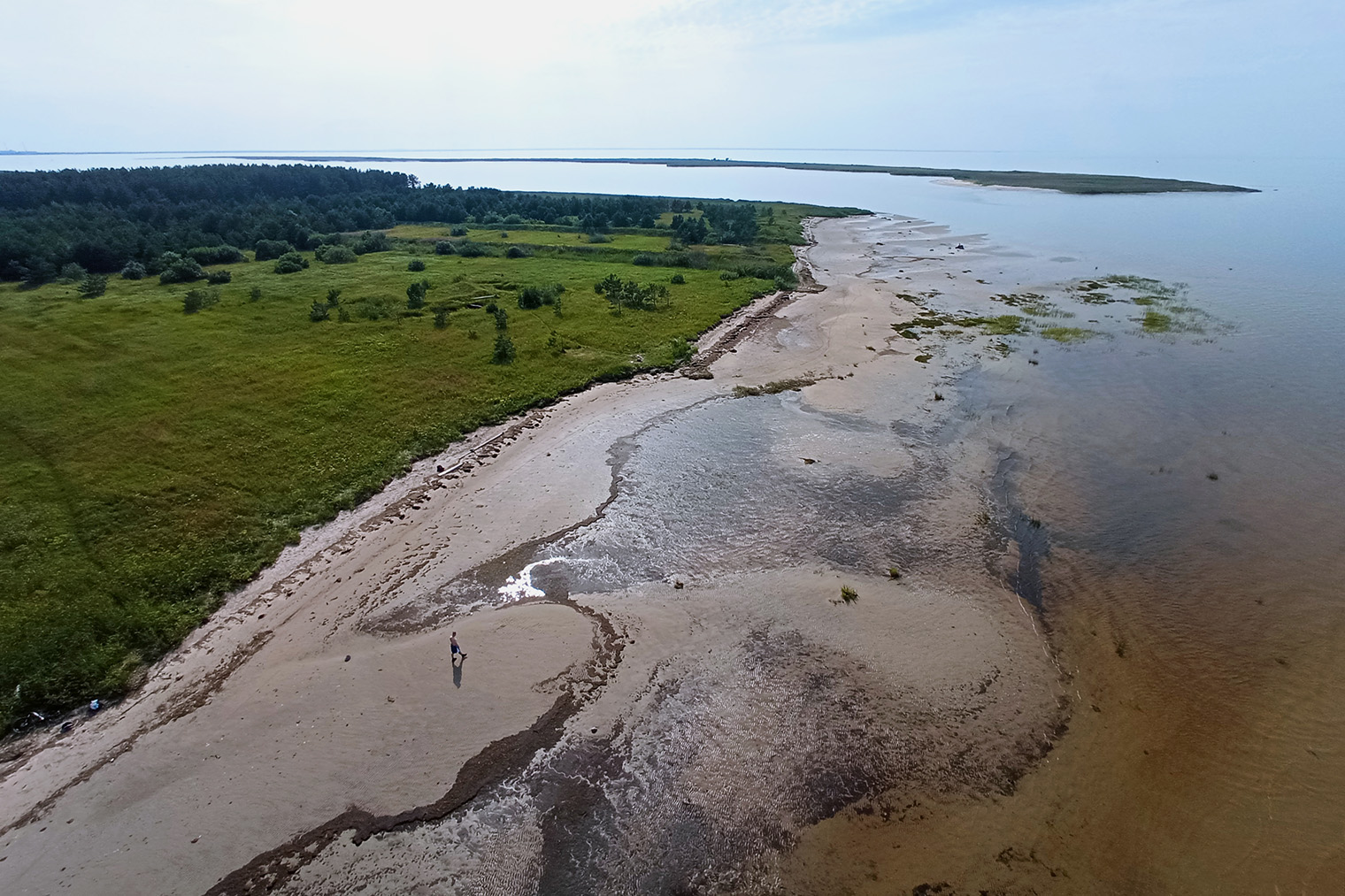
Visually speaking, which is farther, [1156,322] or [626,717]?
[1156,322]

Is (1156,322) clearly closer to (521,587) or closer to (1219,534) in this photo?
(1219,534)

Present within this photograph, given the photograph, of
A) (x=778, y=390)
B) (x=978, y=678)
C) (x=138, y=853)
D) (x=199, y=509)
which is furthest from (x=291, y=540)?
(x=778, y=390)

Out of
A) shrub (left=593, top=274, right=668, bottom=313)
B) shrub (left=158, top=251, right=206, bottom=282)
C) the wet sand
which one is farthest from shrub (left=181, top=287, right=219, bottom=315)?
the wet sand

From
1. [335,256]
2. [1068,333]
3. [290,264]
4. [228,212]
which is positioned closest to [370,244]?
[335,256]

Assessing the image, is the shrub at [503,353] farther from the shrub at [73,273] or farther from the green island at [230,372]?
the shrub at [73,273]

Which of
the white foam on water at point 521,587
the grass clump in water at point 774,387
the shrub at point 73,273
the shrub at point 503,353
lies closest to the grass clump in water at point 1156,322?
the grass clump in water at point 774,387

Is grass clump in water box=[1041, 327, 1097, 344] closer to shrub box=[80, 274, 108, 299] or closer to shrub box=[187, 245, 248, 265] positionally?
shrub box=[80, 274, 108, 299]
